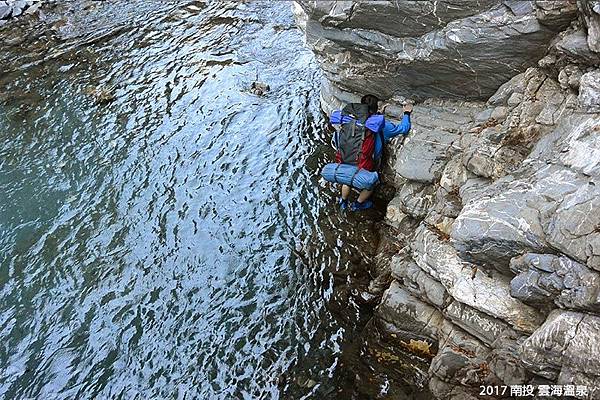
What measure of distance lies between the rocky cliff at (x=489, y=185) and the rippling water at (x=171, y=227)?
2.57 metres

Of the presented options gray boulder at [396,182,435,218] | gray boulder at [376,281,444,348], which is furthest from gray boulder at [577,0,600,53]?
gray boulder at [376,281,444,348]

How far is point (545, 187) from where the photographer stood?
1029 cm

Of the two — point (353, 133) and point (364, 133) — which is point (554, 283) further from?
point (353, 133)

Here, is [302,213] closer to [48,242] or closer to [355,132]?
[355,132]

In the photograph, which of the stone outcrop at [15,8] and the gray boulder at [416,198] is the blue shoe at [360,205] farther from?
the stone outcrop at [15,8]

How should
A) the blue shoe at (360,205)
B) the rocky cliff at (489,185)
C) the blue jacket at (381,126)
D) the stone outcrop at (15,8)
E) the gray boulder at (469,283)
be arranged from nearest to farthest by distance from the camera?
the rocky cliff at (489,185)
the gray boulder at (469,283)
the blue jacket at (381,126)
the blue shoe at (360,205)
the stone outcrop at (15,8)

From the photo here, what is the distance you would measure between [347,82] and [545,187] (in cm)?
853

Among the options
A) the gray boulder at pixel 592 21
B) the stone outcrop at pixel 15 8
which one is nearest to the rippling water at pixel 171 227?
the stone outcrop at pixel 15 8

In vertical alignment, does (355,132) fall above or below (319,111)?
above

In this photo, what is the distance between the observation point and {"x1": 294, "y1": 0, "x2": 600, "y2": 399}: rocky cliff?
9500 mm

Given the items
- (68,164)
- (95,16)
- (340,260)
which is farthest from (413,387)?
(95,16)

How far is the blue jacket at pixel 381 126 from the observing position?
49.9 feet

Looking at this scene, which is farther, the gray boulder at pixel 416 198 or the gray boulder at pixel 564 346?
the gray boulder at pixel 416 198

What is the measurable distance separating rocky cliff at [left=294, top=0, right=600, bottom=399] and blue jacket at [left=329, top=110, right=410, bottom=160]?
0.37 m
